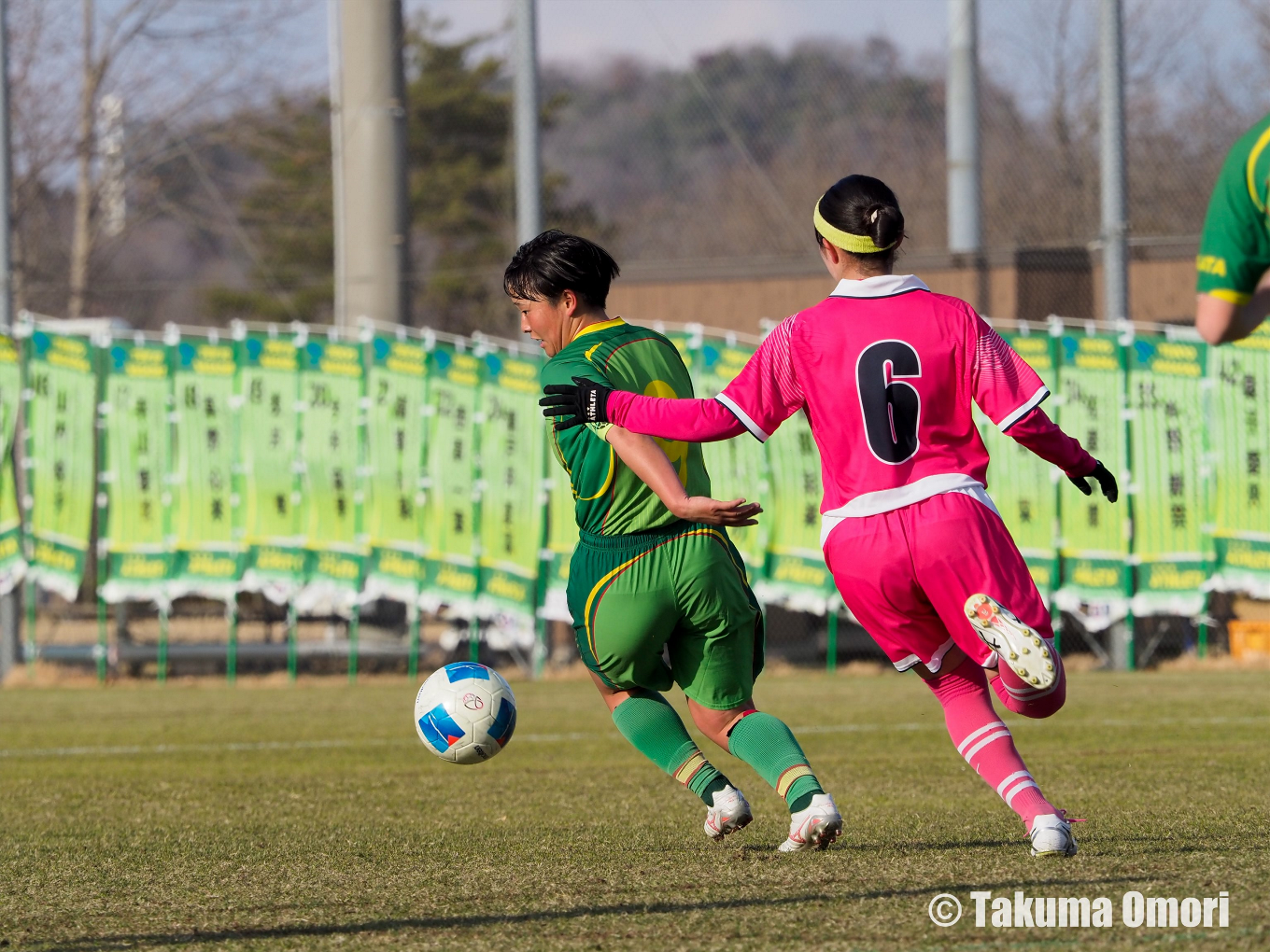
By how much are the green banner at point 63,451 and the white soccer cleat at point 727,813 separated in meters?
11.0

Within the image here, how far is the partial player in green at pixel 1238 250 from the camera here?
3.61m

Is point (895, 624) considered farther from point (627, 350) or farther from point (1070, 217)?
point (1070, 217)

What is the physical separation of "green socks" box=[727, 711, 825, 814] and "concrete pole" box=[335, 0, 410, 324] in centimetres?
1240

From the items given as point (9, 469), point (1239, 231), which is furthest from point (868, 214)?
point (9, 469)

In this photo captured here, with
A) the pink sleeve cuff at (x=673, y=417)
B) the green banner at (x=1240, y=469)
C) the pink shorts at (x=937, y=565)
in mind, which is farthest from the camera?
the green banner at (x=1240, y=469)

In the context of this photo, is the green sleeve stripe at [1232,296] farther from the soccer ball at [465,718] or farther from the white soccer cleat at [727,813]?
the soccer ball at [465,718]

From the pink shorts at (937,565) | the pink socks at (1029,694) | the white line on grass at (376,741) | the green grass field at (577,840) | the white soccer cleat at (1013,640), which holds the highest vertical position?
the pink shorts at (937,565)

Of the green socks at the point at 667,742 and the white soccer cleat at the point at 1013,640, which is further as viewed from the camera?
the green socks at the point at 667,742

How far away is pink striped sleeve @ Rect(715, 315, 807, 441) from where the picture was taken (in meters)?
4.33

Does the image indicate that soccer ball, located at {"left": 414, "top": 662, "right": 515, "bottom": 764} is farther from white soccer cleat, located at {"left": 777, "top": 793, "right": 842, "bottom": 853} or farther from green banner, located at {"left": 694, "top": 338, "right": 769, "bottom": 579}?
green banner, located at {"left": 694, "top": 338, "right": 769, "bottom": 579}

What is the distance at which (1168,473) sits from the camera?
1370cm

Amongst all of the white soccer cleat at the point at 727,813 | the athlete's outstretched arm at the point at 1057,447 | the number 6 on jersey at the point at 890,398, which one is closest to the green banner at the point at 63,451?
the white soccer cleat at the point at 727,813

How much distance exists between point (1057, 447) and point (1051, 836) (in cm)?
102

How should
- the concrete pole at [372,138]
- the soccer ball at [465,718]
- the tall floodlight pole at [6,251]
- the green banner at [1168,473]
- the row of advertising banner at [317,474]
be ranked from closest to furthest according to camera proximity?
the soccer ball at [465,718] < the green banner at [1168,473] < the row of advertising banner at [317,474] < the tall floodlight pole at [6,251] < the concrete pole at [372,138]
